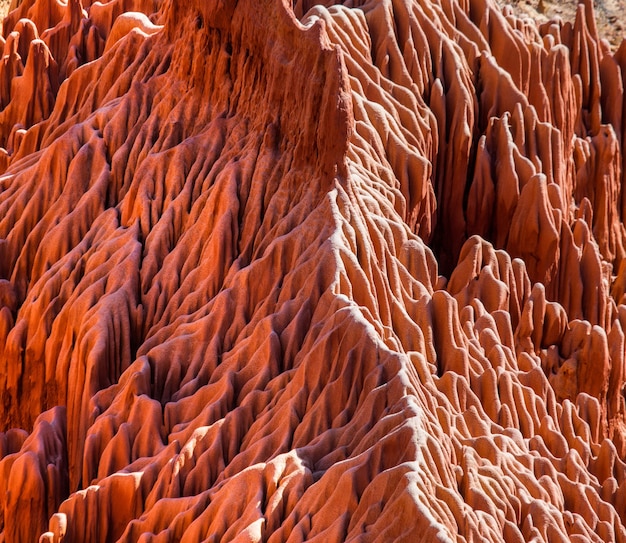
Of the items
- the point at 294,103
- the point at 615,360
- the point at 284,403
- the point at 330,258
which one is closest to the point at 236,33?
the point at 294,103

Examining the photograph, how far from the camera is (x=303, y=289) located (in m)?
16.1

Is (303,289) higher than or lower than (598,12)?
lower

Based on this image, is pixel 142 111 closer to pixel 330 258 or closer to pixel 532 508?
pixel 330 258

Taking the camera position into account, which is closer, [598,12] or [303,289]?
[303,289]

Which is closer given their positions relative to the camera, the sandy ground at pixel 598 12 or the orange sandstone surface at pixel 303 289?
the orange sandstone surface at pixel 303 289

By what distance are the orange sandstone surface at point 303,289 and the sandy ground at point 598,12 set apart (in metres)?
7.15

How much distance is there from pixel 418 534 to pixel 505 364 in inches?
196

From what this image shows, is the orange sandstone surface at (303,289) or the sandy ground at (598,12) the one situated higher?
the sandy ground at (598,12)

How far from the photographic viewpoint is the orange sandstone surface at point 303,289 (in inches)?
580

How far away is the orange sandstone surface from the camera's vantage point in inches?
580

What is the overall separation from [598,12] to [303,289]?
17.0 m

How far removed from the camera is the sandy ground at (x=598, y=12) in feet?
95.1

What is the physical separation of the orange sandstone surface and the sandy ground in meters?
7.15

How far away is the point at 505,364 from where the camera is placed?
17.5 metres
